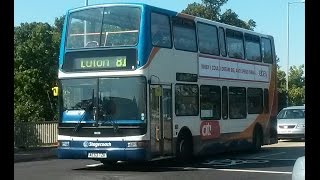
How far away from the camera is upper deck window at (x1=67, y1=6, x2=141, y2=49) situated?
13.9 m

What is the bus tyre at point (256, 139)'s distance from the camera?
65.1 feet

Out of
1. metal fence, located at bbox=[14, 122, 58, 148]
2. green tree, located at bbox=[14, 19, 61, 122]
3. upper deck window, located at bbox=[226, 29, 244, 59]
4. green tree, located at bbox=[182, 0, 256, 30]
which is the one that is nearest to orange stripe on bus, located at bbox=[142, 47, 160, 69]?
upper deck window, located at bbox=[226, 29, 244, 59]

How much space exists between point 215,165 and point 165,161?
1842mm

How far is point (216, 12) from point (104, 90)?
50.5 metres

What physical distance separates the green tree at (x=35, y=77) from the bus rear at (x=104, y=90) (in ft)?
47.7

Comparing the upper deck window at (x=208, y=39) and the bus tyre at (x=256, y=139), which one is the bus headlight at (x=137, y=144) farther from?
the bus tyre at (x=256, y=139)

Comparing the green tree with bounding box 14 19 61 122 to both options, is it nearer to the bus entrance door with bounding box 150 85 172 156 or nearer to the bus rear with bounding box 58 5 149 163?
the bus rear with bounding box 58 5 149 163

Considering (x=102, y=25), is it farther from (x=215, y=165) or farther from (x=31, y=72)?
(x=31, y=72)

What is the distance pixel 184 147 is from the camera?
50.1 feet

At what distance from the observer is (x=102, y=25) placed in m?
14.2

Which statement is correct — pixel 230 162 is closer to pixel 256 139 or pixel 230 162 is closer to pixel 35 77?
pixel 256 139

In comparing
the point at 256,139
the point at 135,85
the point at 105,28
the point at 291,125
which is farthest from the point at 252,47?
the point at 291,125
